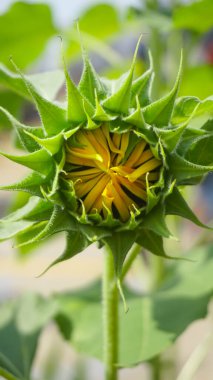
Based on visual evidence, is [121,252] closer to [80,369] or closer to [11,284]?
[80,369]

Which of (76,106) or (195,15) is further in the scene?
(195,15)

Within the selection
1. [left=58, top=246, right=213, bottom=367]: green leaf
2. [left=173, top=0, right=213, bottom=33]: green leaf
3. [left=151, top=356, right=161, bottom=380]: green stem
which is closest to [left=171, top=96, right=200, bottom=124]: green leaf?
[left=58, top=246, right=213, bottom=367]: green leaf

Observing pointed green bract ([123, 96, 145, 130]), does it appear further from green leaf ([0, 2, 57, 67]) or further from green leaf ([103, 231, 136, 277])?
green leaf ([0, 2, 57, 67])

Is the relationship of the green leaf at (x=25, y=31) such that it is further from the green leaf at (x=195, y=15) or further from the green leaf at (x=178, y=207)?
the green leaf at (x=178, y=207)

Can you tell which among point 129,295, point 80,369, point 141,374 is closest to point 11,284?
point 141,374

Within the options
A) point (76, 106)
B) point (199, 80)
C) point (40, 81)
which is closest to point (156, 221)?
point (76, 106)

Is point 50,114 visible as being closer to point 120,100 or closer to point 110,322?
point 120,100

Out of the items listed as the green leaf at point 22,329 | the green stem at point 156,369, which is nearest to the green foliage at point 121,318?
the green leaf at point 22,329

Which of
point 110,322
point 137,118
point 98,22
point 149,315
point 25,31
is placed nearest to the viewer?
point 137,118
